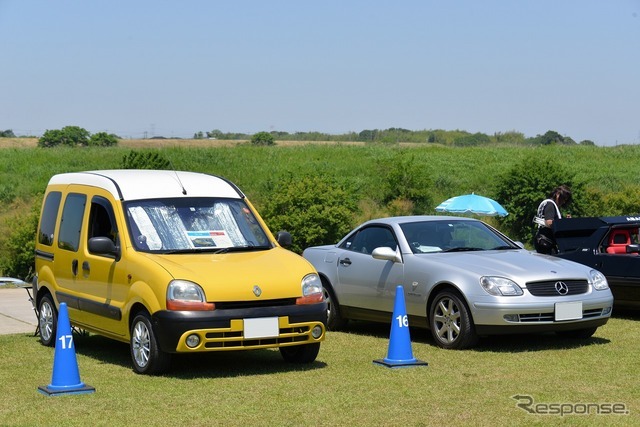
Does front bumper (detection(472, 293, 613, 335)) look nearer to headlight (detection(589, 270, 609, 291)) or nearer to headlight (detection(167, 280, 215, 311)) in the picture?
headlight (detection(589, 270, 609, 291))

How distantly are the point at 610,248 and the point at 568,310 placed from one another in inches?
143

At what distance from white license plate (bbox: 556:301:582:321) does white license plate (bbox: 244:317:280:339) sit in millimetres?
3288

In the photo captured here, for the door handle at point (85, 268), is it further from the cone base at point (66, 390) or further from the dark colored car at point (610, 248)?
the dark colored car at point (610, 248)

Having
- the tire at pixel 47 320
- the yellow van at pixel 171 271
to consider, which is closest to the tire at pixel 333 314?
the yellow van at pixel 171 271

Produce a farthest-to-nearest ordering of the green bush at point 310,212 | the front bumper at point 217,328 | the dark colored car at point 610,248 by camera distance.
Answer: the green bush at point 310,212
the dark colored car at point 610,248
the front bumper at point 217,328

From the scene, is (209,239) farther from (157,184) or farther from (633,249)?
(633,249)

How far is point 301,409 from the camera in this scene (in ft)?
25.1

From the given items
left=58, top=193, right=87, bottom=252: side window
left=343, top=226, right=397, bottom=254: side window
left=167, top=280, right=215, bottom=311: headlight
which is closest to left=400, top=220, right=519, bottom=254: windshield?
left=343, top=226, right=397, bottom=254: side window

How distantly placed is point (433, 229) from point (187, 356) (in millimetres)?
3500

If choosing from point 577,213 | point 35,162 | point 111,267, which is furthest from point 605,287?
point 35,162

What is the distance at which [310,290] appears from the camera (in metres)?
9.61

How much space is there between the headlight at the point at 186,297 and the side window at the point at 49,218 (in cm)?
294

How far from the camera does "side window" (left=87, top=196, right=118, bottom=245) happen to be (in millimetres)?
10242

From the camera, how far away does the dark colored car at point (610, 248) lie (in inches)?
527
